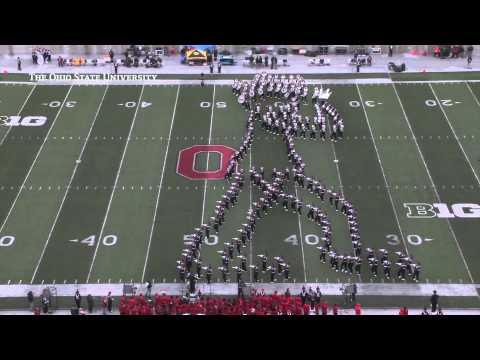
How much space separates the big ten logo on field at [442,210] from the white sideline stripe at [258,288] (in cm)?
440

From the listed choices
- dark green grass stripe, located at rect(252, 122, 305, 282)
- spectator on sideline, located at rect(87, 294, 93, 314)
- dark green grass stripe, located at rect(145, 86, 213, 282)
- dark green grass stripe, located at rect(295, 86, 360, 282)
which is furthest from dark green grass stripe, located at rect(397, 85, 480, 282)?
spectator on sideline, located at rect(87, 294, 93, 314)

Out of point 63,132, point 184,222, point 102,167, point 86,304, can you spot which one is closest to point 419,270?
point 184,222

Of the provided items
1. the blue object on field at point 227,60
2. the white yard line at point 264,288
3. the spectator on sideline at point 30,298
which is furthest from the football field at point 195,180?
the blue object on field at point 227,60

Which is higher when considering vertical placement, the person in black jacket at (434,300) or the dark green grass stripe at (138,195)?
the dark green grass stripe at (138,195)

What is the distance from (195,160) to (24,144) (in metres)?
7.73

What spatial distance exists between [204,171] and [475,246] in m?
11.7

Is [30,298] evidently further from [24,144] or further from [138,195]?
[24,144]

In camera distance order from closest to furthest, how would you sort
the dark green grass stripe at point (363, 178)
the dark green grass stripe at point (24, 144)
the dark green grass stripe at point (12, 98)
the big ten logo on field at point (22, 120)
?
the dark green grass stripe at point (363, 178) < the dark green grass stripe at point (24, 144) < the big ten logo on field at point (22, 120) < the dark green grass stripe at point (12, 98)

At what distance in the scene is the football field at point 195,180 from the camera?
38.3 m

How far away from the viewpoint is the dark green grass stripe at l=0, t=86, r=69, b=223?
43.0 meters

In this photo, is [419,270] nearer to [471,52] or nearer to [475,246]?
[475,246]

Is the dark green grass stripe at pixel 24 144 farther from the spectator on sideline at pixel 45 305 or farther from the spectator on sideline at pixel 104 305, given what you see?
the spectator on sideline at pixel 104 305

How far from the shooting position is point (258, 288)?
36.8 metres

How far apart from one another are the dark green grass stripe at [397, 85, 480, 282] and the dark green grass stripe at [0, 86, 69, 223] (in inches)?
655
